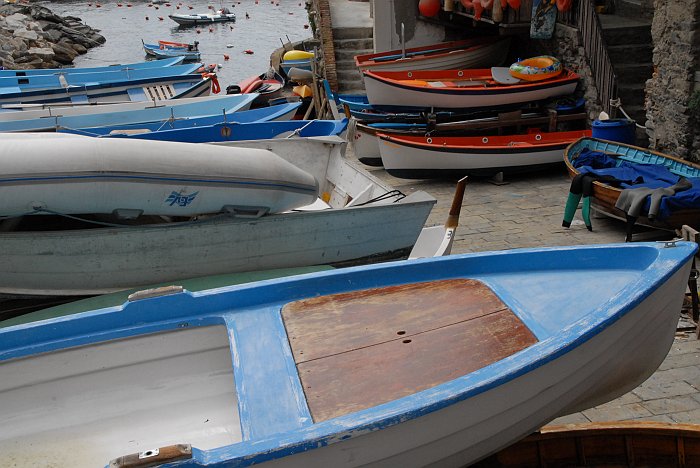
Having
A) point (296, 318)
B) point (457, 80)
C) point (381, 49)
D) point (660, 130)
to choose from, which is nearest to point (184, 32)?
point (381, 49)

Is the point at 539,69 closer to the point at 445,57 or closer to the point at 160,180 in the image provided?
the point at 445,57

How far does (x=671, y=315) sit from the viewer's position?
12.7 ft

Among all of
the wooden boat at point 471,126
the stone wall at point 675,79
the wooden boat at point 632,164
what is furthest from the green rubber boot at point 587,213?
the wooden boat at point 471,126

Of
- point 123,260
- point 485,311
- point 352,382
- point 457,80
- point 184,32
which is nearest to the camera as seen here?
point 352,382

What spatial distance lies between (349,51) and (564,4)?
254 inches

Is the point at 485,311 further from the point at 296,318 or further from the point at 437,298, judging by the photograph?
the point at 296,318

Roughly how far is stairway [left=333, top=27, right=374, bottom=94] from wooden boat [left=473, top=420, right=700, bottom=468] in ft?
39.2

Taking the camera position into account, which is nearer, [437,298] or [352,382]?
[352,382]

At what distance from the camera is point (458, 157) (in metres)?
9.87

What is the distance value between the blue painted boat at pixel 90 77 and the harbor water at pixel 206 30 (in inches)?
307

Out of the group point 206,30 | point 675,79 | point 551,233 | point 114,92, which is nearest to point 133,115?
point 114,92

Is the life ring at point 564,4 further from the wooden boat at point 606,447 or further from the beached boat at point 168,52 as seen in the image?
the beached boat at point 168,52

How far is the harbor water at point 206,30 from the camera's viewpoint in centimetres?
3394

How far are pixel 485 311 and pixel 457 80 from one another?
907 cm
